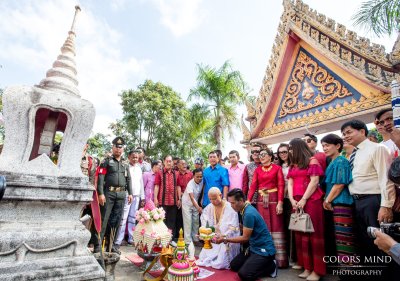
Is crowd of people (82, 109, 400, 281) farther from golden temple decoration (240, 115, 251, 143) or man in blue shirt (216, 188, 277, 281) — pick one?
golden temple decoration (240, 115, 251, 143)

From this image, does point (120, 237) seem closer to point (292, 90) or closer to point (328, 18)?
point (292, 90)

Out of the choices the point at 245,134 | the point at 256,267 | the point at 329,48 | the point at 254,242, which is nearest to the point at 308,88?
the point at 329,48

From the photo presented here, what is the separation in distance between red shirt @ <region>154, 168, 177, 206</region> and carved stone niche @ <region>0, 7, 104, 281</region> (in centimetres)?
332

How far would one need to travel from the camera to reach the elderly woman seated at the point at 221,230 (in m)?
4.05

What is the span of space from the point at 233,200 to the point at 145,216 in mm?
1314

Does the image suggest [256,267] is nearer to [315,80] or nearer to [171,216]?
[171,216]

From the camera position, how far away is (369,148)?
275 centimetres

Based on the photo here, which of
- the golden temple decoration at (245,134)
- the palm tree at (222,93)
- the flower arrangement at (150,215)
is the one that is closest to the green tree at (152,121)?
the palm tree at (222,93)

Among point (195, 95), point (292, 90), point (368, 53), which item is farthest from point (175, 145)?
point (368, 53)

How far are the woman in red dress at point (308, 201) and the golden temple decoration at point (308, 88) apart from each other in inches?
84.9

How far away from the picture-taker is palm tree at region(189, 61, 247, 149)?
13.4m

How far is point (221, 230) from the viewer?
13.8ft

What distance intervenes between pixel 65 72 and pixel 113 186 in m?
2.30

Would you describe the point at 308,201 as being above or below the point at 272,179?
below
